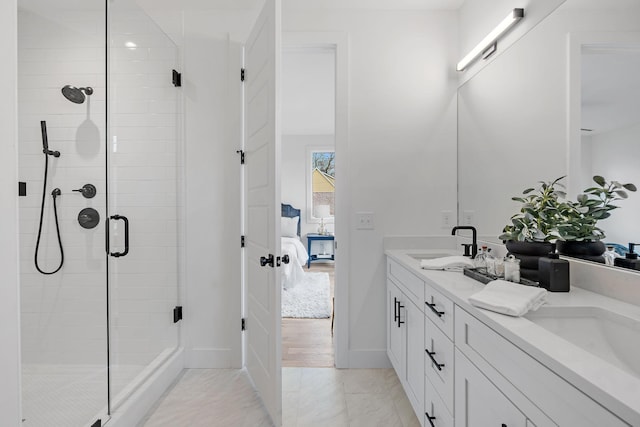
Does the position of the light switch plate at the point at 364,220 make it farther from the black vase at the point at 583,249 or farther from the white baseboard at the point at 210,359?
the white baseboard at the point at 210,359

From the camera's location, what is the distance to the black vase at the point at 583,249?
4.35ft

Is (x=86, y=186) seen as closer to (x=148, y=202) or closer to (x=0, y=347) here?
(x=148, y=202)

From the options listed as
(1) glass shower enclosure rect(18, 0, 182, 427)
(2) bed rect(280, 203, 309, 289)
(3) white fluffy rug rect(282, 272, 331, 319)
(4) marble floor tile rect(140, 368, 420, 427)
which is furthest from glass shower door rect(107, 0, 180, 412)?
(3) white fluffy rug rect(282, 272, 331, 319)

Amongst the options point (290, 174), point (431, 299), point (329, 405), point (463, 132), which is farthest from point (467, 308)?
point (290, 174)

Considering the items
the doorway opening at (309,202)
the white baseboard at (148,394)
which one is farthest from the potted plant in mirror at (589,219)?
the white baseboard at (148,394)

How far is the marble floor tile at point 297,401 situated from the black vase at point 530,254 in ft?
3.40

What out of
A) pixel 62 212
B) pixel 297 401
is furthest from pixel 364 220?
pixel 62 212

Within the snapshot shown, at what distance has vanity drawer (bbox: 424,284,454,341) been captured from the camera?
1.33 m

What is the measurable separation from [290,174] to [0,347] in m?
5.75

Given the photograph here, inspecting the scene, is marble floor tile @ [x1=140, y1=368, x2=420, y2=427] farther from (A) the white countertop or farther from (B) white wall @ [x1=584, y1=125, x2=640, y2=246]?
(B) white wall @ [x1=584, y1=125, x2=640, y2=246]

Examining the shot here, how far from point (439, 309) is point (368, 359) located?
48.5 inches

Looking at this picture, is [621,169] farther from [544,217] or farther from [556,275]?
[556,275]

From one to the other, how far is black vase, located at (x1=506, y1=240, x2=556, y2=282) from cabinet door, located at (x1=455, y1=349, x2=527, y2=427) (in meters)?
0.51

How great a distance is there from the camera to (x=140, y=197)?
2131 millimetres
